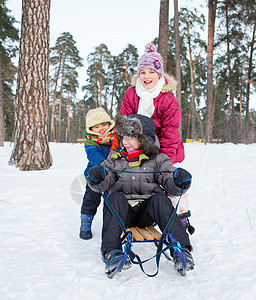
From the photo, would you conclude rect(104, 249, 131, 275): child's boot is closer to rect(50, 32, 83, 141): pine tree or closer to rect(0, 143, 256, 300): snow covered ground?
rect(0, 143, 256, 300): snow covered ground

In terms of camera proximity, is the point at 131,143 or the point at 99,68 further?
the point at 99,68

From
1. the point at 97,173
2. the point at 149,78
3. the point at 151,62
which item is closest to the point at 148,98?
the point at 149,78

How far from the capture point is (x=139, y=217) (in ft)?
7.88

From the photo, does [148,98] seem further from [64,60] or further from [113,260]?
[64,60]

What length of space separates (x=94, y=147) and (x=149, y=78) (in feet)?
3.07

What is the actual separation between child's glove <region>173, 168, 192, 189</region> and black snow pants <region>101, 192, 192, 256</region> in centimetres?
19

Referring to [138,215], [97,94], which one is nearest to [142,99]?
[138,215]

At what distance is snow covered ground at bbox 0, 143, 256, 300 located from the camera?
1.79 metres

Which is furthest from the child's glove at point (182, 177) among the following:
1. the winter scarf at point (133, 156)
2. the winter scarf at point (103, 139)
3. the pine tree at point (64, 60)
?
the pine tree at point (64, 60)

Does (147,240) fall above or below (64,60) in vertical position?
below

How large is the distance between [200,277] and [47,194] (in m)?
2.69

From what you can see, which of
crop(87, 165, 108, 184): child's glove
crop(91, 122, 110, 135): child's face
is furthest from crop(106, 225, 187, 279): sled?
crop(91, 122, 110, 135): child's face

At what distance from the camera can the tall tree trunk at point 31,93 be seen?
208 inches

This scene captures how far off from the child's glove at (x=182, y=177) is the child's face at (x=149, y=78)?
107 centimetres
